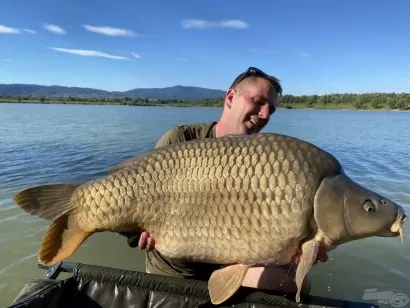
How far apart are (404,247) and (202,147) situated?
320 cm

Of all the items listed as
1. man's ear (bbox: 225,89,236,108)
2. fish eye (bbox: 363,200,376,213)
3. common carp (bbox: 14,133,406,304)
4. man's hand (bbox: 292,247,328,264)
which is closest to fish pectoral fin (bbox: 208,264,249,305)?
common carp (bbox: 14,133,406,304)

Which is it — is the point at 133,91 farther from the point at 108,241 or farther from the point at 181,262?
the point at 181,262

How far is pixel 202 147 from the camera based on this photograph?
1.66 m

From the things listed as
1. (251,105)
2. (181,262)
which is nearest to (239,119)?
(251,105)

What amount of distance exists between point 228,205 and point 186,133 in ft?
3.14

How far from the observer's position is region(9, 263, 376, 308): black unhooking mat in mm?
1818

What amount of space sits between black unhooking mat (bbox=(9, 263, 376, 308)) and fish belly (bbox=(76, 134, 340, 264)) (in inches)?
11.0

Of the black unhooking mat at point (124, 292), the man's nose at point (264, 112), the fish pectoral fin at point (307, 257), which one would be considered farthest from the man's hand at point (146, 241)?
the man's nose at point (264, 112)

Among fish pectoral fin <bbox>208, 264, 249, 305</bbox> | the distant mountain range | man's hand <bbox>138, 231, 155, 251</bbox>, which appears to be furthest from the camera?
the distant mountain range

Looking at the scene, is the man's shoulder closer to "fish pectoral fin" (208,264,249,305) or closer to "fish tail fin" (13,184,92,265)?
"fish tail fin" (13,184,92,265)

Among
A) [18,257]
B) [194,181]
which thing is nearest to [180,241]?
[194,181]

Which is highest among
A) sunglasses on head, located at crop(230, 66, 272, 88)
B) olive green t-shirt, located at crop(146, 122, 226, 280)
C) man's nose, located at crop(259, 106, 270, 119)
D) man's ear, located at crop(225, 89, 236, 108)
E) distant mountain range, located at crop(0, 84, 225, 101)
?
sunglasses on head, located at crop(230, 66, 272, 88)

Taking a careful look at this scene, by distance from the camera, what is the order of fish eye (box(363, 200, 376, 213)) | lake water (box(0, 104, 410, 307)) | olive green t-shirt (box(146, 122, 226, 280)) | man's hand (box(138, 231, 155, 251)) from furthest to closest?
lake water (box(0, 104, 410, 307)) → olive green t-shirt (box(146, 122, 226, 280)) → man's hand (box(138, 231, 155, 251)) → fish eye (box(363, 200, 376, 213))

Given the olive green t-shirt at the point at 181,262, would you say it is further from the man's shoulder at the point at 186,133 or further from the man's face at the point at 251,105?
the man's face at the point at 251,105
